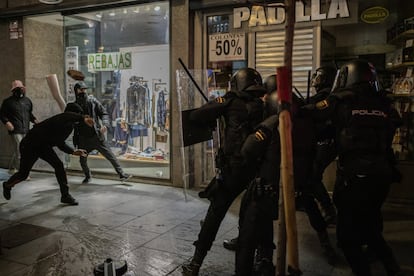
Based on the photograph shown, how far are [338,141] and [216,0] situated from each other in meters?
4.38

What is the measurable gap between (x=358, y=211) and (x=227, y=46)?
455 cm

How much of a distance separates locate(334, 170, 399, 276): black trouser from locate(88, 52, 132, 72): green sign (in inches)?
249

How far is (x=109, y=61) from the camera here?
→ 890 centimetres

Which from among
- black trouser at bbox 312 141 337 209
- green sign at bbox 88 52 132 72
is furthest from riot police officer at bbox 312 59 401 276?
green sign at bbox 88 52 132 72

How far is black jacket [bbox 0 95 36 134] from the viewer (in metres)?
8.36

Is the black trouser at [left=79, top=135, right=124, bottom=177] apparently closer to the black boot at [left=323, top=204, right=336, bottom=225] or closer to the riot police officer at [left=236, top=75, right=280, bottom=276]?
the black boot at [left=323, top=204, right=336, bottom=225]

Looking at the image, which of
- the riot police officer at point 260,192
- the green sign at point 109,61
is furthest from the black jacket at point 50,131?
the riot police officer at point 260,192

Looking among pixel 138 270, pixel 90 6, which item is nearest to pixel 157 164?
pixel 90 6

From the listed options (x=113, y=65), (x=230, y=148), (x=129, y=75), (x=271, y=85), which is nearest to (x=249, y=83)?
(x=271, y=85)

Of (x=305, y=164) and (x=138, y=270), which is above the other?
(x=305, y=164)

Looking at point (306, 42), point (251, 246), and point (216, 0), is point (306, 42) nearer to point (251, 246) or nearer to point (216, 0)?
point (216, 0)

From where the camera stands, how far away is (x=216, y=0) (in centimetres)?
710

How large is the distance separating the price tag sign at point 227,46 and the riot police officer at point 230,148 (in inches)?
138

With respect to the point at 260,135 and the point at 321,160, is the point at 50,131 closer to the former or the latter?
the point at 321,160
